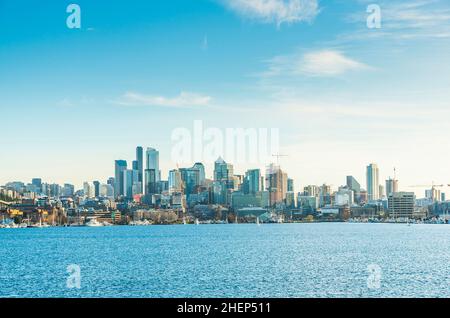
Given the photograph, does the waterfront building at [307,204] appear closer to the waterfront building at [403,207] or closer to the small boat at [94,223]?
the waterfront building at [403,207]

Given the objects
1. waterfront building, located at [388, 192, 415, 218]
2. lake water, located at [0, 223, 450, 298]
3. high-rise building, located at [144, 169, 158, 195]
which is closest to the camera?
lake water, located at [0, 223, 450, 298]

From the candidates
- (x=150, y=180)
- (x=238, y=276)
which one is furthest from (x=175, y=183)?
(x=238, y=276)

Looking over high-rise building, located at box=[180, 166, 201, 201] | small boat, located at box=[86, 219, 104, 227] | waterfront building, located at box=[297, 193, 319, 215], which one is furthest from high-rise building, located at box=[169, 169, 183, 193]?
small boat, located at box=[86, 219, 104, 227]

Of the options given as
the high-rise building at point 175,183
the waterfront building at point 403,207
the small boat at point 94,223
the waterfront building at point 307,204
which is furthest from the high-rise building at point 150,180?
the waterfront building at point 403,207

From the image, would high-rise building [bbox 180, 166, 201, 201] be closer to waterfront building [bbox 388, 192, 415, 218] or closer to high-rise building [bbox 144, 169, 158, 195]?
high-rise building [bbox 144, 169, 158, 195]

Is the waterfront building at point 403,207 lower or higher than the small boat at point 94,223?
higher

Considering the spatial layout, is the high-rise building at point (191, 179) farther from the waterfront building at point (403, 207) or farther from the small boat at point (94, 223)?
the small boat at point (94, 223)

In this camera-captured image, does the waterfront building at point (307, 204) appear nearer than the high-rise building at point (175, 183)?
No

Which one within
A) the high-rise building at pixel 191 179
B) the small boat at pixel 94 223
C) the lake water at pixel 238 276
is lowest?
the small boat at pixel 94 223

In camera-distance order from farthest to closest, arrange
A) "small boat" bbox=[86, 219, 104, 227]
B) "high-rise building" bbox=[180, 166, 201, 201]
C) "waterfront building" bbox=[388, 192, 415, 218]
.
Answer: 1. "small boat" bbox=[86, 219, 104, 227]
2. "waterfront building" bbox=[388, 192, 415, 218]
3. "high-rise building" bbox=[180, 166, 201, 201]

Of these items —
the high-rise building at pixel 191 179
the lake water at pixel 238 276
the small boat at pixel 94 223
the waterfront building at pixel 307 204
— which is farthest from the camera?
the small boat at pixel 94 223

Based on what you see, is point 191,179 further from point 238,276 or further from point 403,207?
point 403,207

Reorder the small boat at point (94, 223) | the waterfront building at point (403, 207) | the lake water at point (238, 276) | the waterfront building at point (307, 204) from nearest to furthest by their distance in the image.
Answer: the lake water at point (238, 276)
the waterfront building at point (307, 204)
the waterfront building at point (403, 207)
the small boat at point (94, 223)

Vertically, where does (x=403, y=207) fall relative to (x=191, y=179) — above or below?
below
